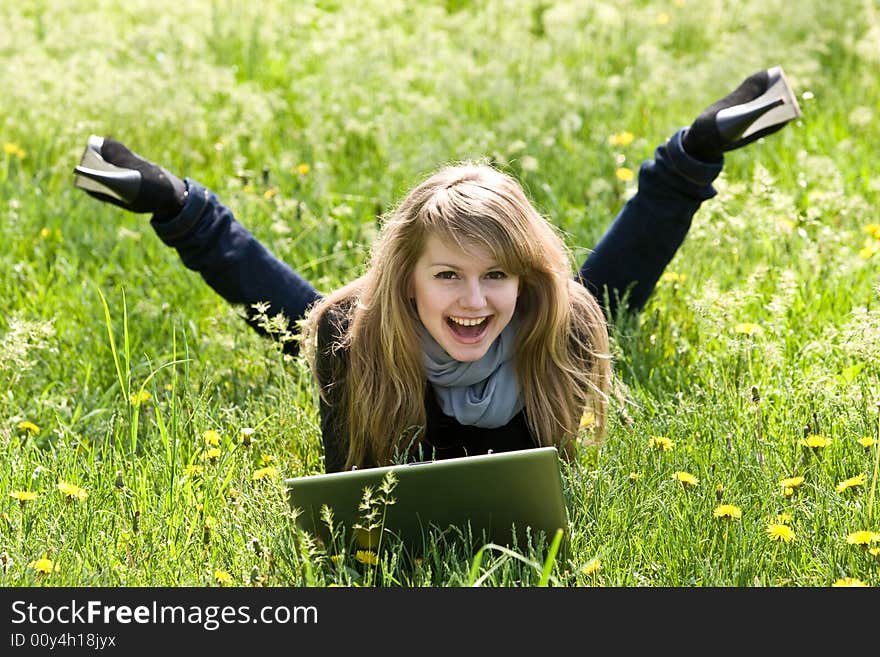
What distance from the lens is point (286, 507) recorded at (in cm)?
234

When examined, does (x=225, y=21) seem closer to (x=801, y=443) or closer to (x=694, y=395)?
(x=694, y=395)

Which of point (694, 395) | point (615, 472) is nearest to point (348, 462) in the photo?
point (615, 472)

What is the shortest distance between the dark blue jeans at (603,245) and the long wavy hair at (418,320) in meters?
0.44

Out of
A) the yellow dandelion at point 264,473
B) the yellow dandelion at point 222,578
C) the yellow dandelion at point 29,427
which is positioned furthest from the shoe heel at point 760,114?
the yellow dandelion at point 29,427

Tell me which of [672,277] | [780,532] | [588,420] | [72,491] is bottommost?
[780,532]

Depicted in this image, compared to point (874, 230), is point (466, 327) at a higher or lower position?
lower

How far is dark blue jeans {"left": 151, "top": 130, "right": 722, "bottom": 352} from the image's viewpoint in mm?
3236

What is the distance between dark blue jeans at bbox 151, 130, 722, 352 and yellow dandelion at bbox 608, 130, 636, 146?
3.39 ft

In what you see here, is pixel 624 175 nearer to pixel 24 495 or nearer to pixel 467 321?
pixel 467 321

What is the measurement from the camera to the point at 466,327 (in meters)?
2.61

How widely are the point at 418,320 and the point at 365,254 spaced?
1.00 m

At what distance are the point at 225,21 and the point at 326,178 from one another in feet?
6.11

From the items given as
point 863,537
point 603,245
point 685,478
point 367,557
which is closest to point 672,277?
point 603,245

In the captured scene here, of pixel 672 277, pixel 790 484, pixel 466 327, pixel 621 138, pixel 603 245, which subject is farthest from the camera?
pixel 621 138
